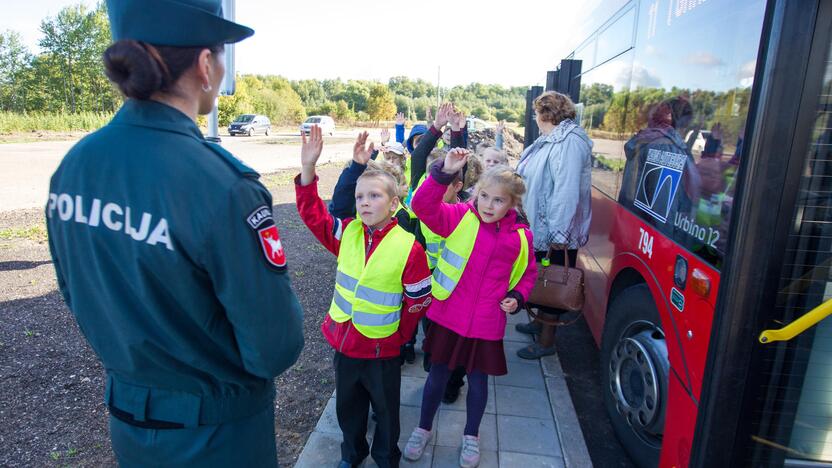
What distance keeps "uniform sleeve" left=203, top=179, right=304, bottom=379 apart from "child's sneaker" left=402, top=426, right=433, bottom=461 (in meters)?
1.84

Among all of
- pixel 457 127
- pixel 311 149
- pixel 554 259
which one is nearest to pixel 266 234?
pixel 311 149

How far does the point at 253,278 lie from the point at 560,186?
3.01 m

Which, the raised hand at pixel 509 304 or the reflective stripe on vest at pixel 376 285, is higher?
the reflective stripe on vest at pixel 376 285

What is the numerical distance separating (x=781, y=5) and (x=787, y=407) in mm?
1367

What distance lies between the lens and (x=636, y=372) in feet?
9.73

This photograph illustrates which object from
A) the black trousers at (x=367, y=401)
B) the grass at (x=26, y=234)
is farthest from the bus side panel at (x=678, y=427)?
the grass at (x=26, y=234)

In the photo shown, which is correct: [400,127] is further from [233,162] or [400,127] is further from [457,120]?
[233,162]

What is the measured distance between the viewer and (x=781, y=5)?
161 centimetres

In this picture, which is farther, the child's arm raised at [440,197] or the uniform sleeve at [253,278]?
the child's arm raised at [440,197]

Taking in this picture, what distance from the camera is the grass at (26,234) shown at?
→ 7189 mm

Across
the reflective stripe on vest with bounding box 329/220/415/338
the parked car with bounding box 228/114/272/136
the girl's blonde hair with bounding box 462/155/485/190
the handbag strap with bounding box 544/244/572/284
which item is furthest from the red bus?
the parked car with bounding box 228/114/272/136

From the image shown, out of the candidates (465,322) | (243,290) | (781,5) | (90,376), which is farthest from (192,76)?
(90,376)

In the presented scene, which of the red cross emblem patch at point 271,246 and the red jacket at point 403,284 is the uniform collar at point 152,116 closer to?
the red cross emblem patch at point 271,246

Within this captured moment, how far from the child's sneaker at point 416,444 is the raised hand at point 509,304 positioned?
0.90 m
